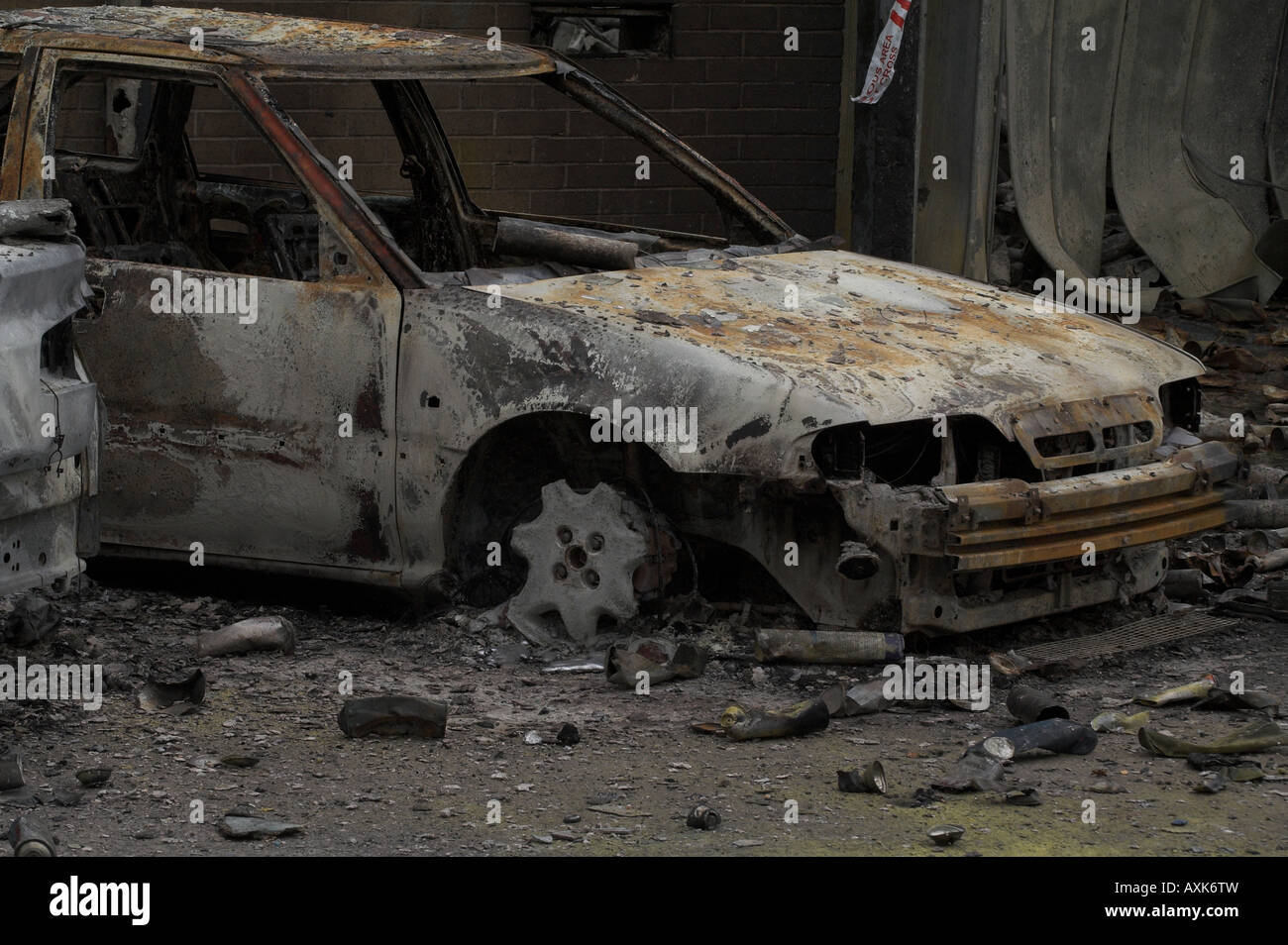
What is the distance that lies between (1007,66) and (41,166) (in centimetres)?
588

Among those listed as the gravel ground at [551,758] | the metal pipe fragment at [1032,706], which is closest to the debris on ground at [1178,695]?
the gravel ground at [551,758]

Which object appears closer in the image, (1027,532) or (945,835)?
(945,835)

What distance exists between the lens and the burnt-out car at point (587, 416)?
5.16 meters

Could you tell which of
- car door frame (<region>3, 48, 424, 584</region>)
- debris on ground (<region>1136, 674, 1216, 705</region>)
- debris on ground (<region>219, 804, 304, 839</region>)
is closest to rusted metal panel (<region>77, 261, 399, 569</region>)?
car door frame (<region>3, 48, 424, 584</region>)

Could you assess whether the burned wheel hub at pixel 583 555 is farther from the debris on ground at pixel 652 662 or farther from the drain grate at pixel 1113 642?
the drain grate at pixel 1113 642

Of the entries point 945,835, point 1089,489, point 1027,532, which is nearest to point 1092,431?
point 1089,489

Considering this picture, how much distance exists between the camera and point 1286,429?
8328 millimetres

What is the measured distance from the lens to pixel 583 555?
5434mm

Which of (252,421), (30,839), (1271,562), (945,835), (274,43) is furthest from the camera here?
(1271,562)

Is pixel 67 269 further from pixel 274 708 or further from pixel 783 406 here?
pixel 783 406

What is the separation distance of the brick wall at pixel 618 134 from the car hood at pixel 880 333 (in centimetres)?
369

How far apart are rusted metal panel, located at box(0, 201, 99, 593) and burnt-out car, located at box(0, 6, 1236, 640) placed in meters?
0.88

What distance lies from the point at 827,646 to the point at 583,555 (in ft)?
2.37

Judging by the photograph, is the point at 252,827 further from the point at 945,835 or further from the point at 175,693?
the point at 945,835
